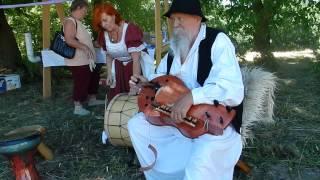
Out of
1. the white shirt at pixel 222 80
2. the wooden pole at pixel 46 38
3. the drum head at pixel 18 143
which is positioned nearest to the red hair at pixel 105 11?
the drum head at pixel 18 143

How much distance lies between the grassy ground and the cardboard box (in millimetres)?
981

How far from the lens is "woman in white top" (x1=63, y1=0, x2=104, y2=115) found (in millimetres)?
6012

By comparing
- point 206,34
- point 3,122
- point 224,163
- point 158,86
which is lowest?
point 3,122

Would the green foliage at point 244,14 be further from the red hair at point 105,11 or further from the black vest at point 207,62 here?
the black vest at point 207,62

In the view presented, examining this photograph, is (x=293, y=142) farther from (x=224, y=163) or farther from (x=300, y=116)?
(x=224, y=163)

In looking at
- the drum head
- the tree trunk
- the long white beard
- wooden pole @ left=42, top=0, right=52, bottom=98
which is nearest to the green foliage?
the tree trunk

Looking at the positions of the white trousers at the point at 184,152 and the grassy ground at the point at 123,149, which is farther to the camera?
the grassy ground at the point at 123,149

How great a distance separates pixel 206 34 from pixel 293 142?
1955mm

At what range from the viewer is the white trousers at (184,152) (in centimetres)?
304

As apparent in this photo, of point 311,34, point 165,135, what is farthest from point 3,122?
point 311,34

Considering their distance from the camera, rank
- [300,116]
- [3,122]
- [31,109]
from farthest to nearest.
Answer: [31,109]
[3,122]
[300,116]

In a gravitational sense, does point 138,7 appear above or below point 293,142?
above

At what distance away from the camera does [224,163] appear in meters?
3.16

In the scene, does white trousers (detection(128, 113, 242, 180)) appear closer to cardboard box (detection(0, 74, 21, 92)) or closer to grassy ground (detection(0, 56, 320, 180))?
grassy ground (detection(0, 56, 320, 180))
